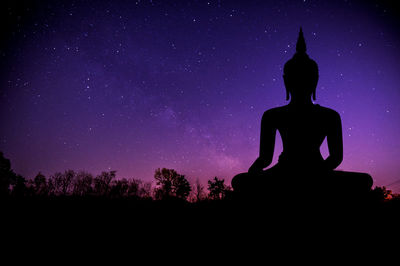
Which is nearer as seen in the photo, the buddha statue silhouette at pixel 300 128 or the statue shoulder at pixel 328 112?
the buddha statue silhouette at pixel 300 128

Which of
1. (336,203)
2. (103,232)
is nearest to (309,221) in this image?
(336,203)

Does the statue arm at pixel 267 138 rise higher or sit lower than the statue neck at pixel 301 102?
lower

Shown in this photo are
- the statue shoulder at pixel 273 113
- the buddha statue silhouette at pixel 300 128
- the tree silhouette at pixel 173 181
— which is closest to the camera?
the buddha statue silhouette at pixel 300 128

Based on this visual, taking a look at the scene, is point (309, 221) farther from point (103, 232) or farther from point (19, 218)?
point (19, 218)

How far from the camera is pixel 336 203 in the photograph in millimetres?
1702

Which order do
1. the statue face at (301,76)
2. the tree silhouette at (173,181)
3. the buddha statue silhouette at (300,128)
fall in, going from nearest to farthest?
the buddha statue silhouette at (300,128) → the statue face at (301,76) → the tree silhouette at (173,181)

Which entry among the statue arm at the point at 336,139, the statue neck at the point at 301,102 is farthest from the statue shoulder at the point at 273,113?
the statue arm at the point at 336,139

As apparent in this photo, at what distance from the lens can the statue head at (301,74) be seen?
265cm

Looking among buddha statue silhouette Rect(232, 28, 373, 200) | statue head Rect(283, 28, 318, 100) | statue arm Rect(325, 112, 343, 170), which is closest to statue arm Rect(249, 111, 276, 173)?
buddha statue silhouette Rect(232, 28, 373, 200)

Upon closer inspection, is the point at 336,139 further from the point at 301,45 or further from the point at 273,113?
the point at 301,45

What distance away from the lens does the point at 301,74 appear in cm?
264

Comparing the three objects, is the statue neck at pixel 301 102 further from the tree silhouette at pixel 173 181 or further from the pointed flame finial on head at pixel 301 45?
the tree silhouette at pixel 173 181

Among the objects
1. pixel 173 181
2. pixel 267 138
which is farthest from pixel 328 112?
pixel 173 181

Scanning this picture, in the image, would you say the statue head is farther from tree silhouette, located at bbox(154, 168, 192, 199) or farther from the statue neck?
tree silhouette, located at bbox(154, 168, 192, 199)
